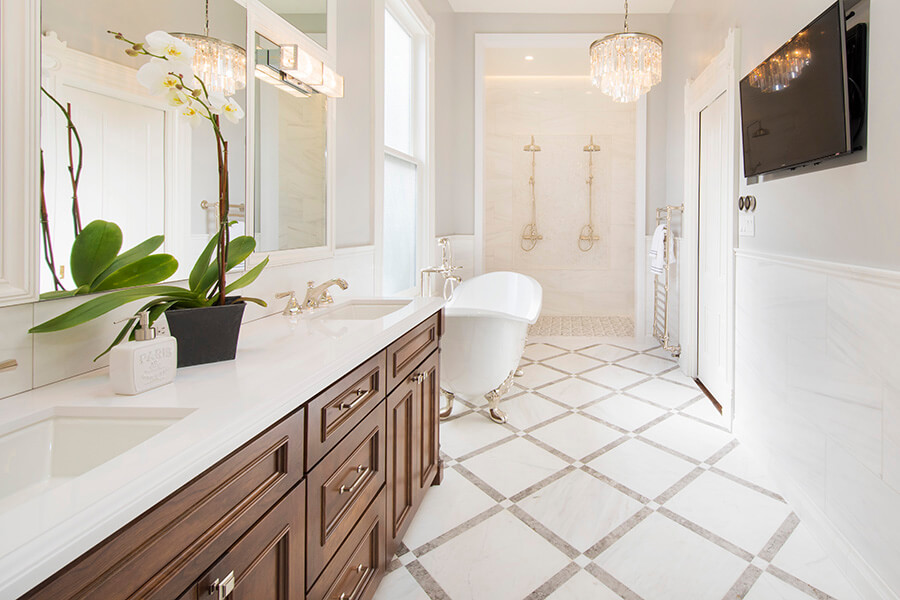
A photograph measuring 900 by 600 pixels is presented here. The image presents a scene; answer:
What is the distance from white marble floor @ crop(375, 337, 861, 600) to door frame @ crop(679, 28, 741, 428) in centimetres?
63

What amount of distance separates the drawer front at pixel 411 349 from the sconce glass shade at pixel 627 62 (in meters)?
2.21

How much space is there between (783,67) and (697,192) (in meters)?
1.73

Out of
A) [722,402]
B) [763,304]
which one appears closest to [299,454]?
[763,304]

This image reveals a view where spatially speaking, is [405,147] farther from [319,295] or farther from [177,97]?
[177,97]

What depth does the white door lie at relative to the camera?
10.4 feet

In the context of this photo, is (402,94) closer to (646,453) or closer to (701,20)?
(701,20)

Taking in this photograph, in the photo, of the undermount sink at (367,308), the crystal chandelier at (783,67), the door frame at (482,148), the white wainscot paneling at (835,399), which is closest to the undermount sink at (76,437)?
the undermount sink at (367,308)

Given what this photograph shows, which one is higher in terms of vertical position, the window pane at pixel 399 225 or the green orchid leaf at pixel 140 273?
the window pane at pixel 399 225

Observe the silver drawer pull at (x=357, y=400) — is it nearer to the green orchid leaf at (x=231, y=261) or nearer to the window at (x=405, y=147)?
the green orchid leaf at (x=231, y=261)

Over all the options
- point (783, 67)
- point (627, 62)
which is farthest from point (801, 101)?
point (627, 62)

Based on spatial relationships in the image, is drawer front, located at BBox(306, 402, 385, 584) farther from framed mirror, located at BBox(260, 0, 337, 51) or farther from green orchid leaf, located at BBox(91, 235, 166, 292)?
framed mirror, located at BBox(260, 0, 337, 51)

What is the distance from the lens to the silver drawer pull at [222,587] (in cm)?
71

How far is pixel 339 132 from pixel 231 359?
1.53m

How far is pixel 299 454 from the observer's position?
96 centimetres
